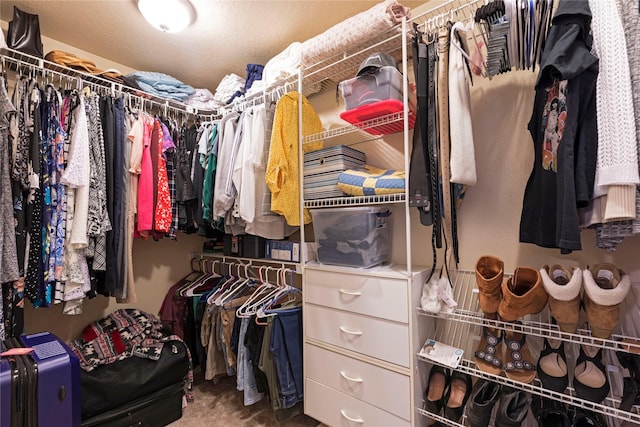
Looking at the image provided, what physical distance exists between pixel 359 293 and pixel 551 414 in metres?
0.79

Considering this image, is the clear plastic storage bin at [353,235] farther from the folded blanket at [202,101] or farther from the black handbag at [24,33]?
the black handbag at [24,33]

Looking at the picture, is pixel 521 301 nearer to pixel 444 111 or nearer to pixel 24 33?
pixel 444 111

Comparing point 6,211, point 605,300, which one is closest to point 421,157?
point 605,300

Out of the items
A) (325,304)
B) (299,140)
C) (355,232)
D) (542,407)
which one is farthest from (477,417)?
(299,140)

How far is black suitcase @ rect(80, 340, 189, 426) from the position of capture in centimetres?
142

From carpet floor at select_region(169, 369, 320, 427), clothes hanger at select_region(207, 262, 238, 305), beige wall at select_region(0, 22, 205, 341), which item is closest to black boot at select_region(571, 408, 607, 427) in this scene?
carpet floor at select_region(169, 369, 320, 427)

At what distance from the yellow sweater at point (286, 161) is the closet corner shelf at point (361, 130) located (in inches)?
3.9

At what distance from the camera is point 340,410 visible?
4.57ft

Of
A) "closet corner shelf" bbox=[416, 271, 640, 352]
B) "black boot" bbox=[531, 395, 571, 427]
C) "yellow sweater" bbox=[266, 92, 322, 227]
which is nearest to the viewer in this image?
"closet corner shelf" bbox=[416, 271, 640, 352]

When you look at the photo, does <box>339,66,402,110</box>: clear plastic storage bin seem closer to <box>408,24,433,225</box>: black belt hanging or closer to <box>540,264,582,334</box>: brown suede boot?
<box>408,24,433,225</box>: black belt hanging

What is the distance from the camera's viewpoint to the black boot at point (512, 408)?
1.04 meters

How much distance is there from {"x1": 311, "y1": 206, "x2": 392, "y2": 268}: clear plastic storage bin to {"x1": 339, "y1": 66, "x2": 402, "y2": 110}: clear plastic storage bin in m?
0.50

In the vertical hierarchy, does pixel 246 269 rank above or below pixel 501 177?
below

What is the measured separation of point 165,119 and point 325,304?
1635mm
